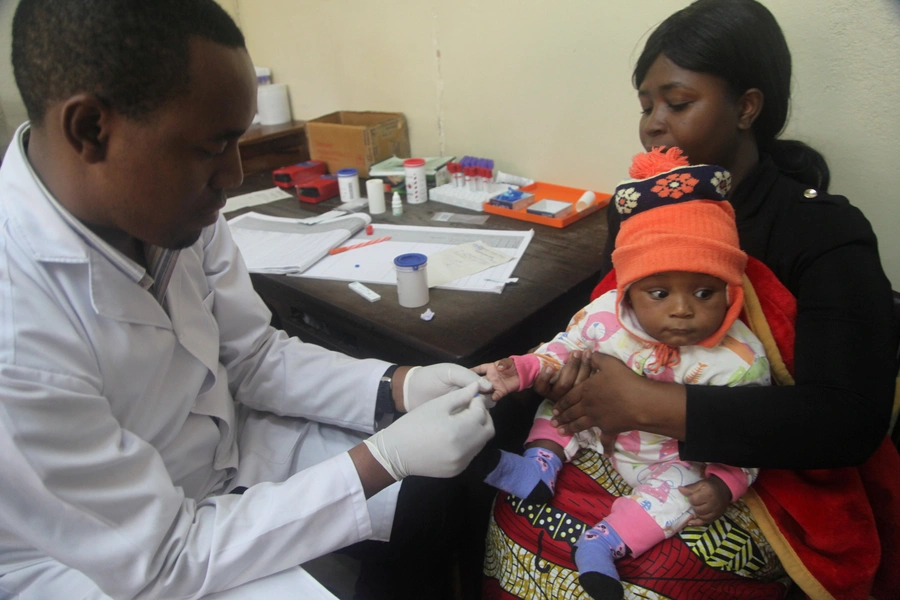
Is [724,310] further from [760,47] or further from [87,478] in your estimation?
[87,478]

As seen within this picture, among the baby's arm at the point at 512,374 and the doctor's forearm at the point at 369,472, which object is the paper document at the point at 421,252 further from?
the doctor's forearm at the point at 369,472

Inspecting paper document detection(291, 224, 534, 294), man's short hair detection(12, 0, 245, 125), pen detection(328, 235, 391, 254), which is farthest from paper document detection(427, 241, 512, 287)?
man's short hair detection(12, 0, 245, 125)

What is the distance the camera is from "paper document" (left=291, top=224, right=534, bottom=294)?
1.42 metres

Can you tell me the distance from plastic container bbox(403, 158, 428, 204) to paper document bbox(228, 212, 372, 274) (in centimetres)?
24

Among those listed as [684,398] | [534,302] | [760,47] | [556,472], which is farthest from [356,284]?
[760,47]

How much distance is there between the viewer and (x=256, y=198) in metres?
2.16

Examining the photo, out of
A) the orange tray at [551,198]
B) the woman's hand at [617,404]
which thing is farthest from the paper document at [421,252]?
the woman's hand at [617,404]

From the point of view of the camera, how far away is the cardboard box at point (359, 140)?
221 centimetres

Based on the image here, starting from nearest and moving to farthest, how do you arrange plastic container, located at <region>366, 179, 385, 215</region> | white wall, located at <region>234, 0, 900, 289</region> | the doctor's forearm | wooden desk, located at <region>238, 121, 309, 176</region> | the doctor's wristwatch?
the doctor's forearm, the doctor's wristwatch, white wall, located at <region>234, 0, 900, 289</region>, plastic container, located at <region>366, 179, 385, 215</region>, wooden desk, located at <region>238, 121, 309, 176</region>

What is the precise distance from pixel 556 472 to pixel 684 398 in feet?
0.95

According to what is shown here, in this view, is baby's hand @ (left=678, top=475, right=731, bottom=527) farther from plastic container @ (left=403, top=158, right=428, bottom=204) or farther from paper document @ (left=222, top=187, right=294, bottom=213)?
paper document @ (left=222, top=187, right=294, bottom=213)

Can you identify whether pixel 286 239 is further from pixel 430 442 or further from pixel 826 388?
pixel 826 388

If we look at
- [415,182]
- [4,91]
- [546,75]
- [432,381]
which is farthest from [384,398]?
[4,91]

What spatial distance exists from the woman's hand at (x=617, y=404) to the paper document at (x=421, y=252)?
1.18ft
